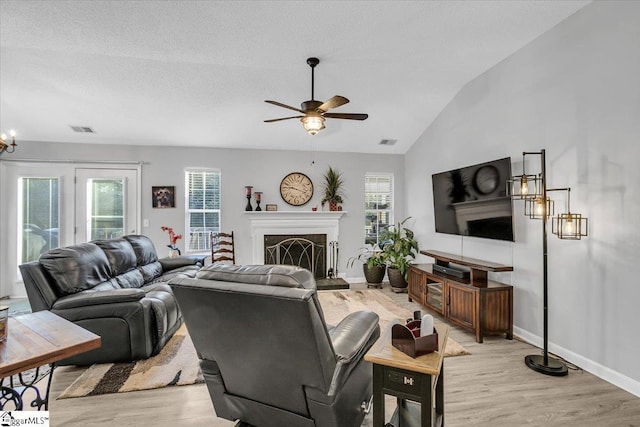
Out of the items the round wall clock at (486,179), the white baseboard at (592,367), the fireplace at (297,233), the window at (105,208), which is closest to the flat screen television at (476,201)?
the round wall clock at (486,179)

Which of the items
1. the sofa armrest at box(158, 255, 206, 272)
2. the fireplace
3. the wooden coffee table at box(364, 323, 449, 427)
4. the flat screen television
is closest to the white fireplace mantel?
the fireplace

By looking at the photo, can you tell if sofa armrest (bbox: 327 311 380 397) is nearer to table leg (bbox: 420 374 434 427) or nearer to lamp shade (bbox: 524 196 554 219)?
table leg (bbox: 420 374 434 427)

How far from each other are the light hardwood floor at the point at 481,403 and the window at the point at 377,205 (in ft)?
12.2

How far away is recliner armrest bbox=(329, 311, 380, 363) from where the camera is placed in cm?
169

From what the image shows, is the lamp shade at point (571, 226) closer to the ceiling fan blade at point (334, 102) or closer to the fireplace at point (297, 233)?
the ceiling fan blade at point (334, 102)

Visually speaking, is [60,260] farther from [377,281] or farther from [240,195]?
[377,281]

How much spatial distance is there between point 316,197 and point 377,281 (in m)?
1.95

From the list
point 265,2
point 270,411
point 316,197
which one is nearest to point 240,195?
point 316,197

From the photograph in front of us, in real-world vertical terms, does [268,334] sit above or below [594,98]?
below

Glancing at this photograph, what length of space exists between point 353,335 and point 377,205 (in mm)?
4746

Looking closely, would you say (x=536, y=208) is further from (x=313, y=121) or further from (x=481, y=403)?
(x=313, y=121)

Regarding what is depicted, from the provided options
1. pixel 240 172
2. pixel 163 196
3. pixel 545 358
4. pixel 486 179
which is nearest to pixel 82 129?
pixel 163 196

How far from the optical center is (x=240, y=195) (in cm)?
590

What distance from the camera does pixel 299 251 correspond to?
610 centimetres
